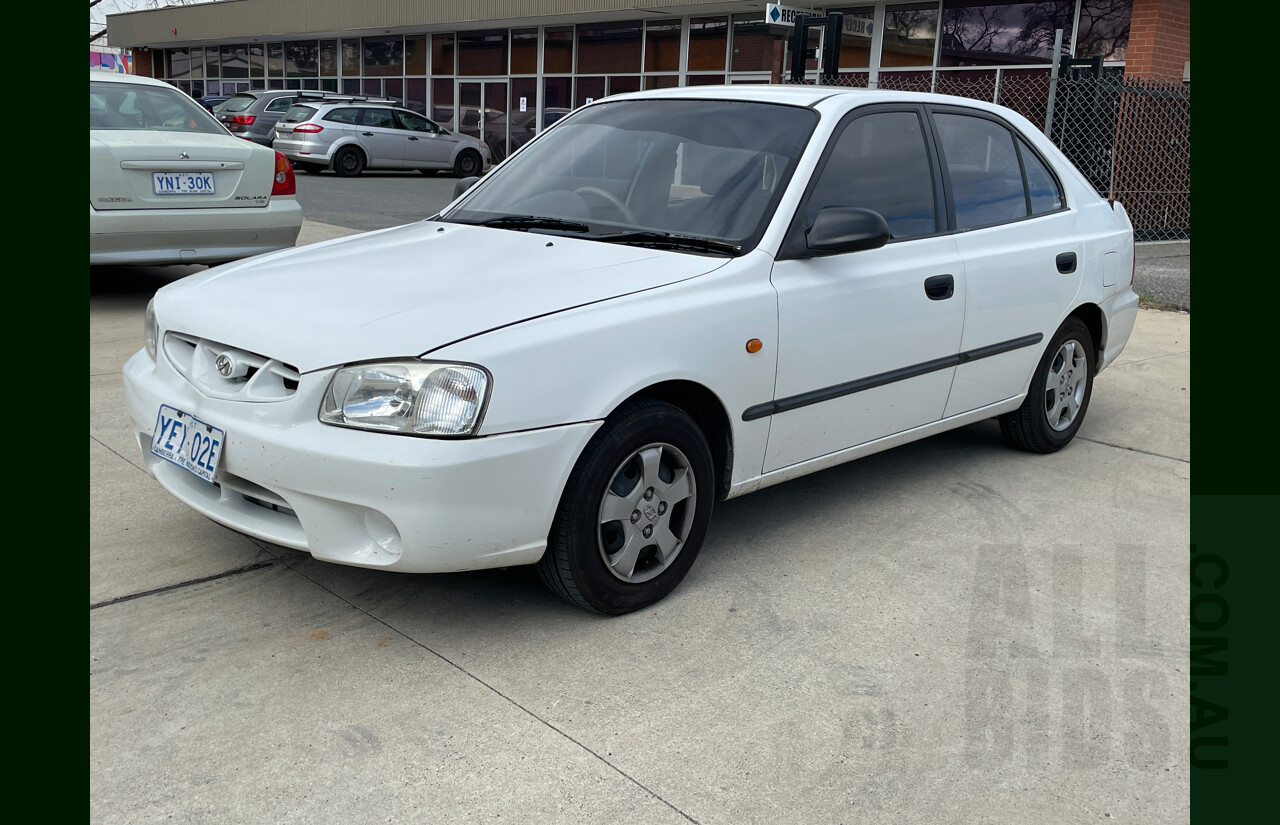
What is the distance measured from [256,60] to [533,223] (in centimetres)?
3705

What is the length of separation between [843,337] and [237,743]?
2.31m

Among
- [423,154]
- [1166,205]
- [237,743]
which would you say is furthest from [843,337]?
[423,154]

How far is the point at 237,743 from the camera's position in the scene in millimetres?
2729

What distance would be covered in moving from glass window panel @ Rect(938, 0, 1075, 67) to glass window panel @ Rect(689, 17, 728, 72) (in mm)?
5270

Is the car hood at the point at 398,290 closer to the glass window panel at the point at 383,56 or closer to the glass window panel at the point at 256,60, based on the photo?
the glass window panel at the point at 383,56

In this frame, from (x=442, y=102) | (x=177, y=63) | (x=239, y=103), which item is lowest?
(x=239, y=103)

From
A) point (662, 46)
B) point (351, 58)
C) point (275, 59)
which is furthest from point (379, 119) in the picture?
point (275, 59)

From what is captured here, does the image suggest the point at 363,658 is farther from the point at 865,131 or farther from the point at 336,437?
the point at 865,131

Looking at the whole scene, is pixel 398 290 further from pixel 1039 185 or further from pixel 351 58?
pixel 351 58

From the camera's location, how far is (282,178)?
8.22m

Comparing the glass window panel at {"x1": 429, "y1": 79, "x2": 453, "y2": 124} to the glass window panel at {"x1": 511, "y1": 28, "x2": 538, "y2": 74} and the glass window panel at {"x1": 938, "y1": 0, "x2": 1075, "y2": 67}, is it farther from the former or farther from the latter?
the glass window panel at {"x1": 938, "y1": 0, "x2": 1075, "y2": 67}

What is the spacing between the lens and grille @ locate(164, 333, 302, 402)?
3.15m

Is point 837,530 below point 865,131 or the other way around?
below

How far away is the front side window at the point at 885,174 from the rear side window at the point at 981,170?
183 mm
